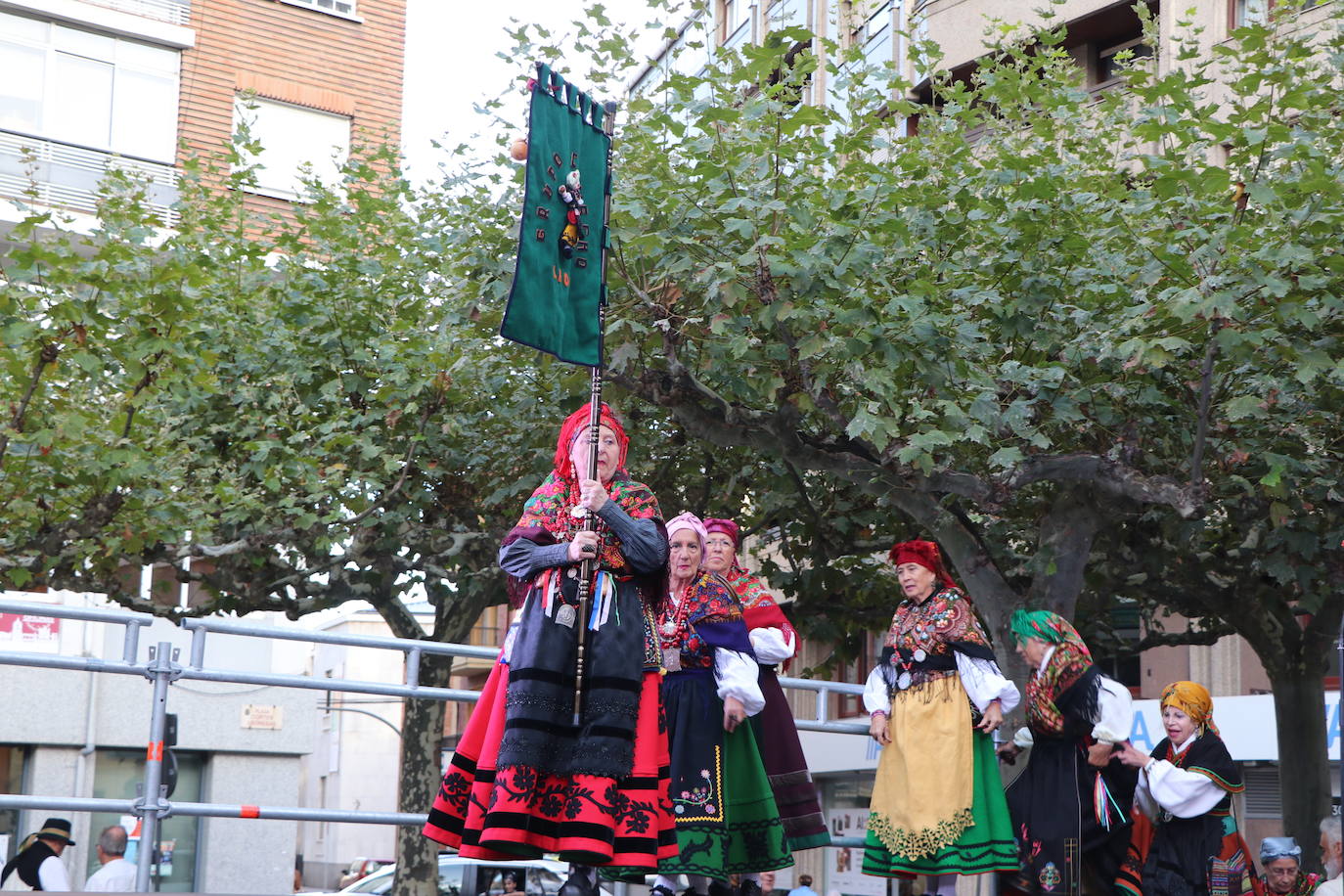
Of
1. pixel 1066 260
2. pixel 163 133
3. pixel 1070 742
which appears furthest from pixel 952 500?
pixel 163 133

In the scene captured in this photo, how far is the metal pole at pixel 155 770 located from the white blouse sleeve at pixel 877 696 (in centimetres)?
350

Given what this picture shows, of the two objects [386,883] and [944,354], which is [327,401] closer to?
[944,354]

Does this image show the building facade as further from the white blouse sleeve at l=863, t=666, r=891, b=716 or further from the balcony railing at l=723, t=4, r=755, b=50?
the white blouse sleeve at l=863, t=666, r=891, b=716

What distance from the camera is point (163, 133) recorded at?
23.1 meters

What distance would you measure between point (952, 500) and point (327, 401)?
5.68 metres

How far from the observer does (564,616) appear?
581 centimetres

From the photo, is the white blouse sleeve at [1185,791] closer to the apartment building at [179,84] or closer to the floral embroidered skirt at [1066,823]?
the floral embroidered skirt at [1066,823]

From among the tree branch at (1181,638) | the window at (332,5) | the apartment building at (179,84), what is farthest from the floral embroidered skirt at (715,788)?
the window at (332,5)

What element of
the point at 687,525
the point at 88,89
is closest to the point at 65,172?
the point at 88,89

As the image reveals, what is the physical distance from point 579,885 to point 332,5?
71.2 feet

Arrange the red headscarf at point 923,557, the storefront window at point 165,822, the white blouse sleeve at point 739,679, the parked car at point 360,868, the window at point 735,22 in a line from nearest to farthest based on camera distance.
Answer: the white blouse sleeve at point 739,679 < the red headscarf at point 923,557 < the storefront window at point 165,822 < the window at point 735,22 < the parked car at point 360,868

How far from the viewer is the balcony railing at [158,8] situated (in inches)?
906

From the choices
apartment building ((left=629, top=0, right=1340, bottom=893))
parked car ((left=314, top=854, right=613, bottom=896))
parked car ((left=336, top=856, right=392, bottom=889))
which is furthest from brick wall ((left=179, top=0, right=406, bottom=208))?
parked car ((left=336, top=856, right=392, bottom=889))

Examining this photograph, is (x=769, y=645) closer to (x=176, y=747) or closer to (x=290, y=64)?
Answer: (x=176, y=747)
